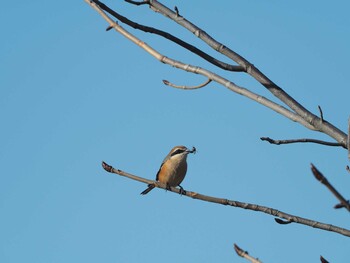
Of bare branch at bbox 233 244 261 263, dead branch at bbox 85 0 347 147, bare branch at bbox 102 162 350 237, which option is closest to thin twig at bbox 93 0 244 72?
dead branch at bbox 85 0 347 147

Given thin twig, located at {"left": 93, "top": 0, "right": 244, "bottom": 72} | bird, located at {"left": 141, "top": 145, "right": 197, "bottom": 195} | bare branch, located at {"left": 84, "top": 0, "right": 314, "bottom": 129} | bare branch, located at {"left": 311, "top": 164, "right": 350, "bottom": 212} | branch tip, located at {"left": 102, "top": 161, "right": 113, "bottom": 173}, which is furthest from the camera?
bird, located at {"left": 141, "top": 145, "right": 197, "bottom": 195}

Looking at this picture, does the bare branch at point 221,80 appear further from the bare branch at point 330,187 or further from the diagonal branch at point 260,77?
the bare branch at point 330,187

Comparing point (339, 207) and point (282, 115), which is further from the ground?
point (282, 115)

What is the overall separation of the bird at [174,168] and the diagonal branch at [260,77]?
9035 millimetres

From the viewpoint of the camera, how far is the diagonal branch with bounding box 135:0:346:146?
2715 millimetres

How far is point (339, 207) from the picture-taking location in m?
1.62

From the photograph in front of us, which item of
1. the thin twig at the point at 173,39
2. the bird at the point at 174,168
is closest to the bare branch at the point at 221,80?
the thin twig at the point at 173,39

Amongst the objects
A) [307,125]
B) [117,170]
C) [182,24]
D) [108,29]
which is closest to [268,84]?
[307,125]

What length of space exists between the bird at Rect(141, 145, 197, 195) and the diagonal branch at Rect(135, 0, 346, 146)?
29.6 ft

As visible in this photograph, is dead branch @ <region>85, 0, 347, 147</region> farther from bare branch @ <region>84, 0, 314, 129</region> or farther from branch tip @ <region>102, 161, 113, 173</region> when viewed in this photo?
branch tip @ <region>102, 161, 113, 173</region>

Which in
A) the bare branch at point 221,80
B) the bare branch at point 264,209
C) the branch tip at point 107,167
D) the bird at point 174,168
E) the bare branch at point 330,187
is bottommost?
the bare branch at point 330,187

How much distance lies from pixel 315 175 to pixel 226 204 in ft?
5.11

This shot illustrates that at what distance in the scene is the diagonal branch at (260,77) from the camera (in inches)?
107

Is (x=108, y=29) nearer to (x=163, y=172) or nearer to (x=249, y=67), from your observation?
(x=249, y=67)
